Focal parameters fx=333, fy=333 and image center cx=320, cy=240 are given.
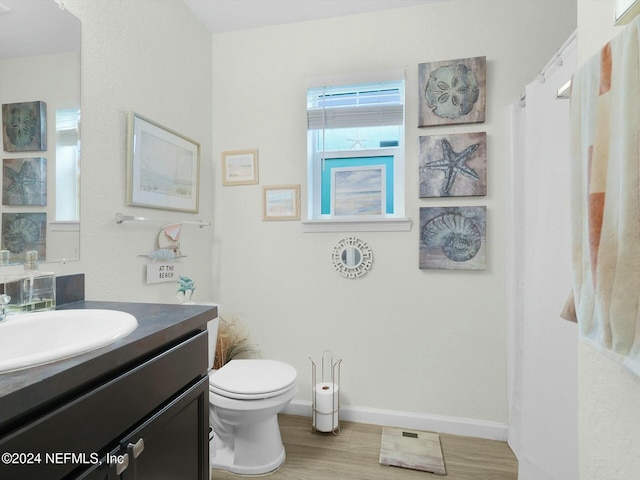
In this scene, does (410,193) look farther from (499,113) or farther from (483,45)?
(483,45)

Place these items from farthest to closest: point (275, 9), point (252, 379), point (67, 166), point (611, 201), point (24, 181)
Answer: point (275, 9) < point (252, 379) < point (67, 166) < point (24, 181) < point (611, 201)

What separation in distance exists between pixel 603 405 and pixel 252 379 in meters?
1.32

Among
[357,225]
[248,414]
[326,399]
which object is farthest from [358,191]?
[248,414]

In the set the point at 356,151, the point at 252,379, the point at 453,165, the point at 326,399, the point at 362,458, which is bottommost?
the point at 362,458

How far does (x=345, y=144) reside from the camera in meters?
2.13

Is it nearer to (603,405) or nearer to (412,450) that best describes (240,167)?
(412,450)

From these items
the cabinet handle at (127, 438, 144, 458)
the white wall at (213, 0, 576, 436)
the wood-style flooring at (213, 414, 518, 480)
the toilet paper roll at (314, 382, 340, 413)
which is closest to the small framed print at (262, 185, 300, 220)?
the white wall at (213, 0, 576, 436)

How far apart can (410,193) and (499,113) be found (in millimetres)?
646

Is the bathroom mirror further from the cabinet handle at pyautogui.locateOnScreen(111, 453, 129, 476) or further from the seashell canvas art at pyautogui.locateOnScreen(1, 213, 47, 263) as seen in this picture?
the cabinet handle at pyautogui.locateOnScreen(111, 453, 129, 476)

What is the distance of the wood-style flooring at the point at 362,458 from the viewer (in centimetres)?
156

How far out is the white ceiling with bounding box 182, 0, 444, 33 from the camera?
194cm

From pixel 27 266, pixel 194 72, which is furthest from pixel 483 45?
pixel 27 266

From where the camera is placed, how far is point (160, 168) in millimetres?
1728

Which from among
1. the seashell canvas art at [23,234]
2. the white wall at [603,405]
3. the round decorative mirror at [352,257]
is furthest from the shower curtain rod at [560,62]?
the seashell canvas art at [23,234]
